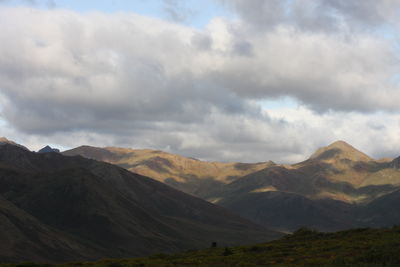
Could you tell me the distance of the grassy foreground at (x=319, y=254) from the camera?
5316cm

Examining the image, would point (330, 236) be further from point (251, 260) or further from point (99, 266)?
point (99, 266)

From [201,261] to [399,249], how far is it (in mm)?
22860

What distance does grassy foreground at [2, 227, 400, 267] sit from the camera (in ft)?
174

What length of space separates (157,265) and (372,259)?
2324 centimetres

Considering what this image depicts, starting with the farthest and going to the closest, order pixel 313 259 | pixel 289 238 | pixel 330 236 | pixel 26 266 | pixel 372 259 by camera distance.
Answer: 1. pixel 289 238
2. pixel 330 236
3. pixel 26 266
4. pixel 313 259
5. pixel 372 259

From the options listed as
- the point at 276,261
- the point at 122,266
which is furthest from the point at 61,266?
the point at 276,261

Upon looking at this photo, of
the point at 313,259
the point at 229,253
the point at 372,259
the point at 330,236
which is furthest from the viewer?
the point at 330,236

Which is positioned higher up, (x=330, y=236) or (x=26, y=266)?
(x=330, y=236)

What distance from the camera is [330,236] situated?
82875 mm

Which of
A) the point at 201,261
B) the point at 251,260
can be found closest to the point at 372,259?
the point at 251,260

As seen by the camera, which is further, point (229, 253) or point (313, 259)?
point (229, 253)

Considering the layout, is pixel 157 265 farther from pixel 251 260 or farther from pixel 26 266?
pixel 26 266

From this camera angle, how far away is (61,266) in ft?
230

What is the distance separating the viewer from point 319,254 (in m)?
62.4
